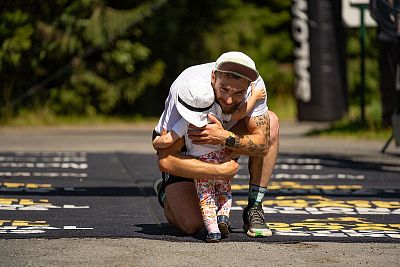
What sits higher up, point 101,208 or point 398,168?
point 101,208

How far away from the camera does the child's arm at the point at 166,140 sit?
7804mm

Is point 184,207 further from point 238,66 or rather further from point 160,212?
point 160,212

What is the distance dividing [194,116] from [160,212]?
1987 millimetres

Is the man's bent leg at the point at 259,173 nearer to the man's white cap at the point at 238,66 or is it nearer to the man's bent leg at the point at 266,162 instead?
the man's bent leg at the point at 266,162

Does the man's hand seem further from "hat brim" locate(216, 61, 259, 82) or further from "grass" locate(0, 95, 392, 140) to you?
"grass" locate(0, 95, 392, 140)

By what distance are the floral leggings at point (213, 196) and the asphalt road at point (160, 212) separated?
18cm

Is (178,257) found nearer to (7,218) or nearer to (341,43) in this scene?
(7,218)

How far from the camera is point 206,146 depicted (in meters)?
Answer: 7.86

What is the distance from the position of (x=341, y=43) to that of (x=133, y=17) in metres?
4.20

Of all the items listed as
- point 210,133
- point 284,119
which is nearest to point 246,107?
point 210,133

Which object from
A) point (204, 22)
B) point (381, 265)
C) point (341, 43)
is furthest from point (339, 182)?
point (204, 22)

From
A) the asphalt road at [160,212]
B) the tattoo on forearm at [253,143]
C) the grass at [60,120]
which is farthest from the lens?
the grass at [60,120]

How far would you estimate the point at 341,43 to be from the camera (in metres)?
21.9

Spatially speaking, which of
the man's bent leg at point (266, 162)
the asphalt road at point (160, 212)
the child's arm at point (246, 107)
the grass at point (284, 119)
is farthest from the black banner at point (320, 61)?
the child's arm at point (246, 107)
